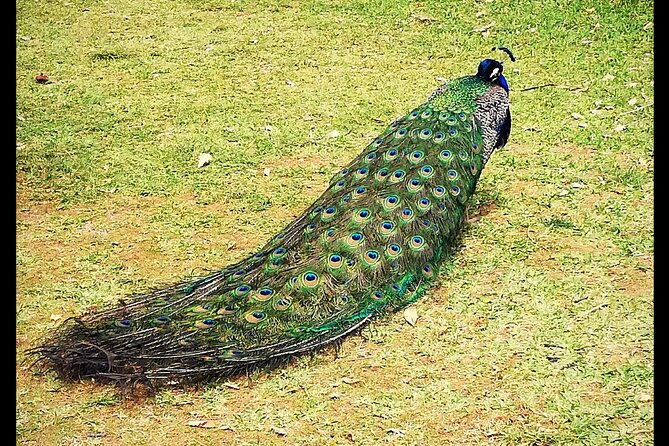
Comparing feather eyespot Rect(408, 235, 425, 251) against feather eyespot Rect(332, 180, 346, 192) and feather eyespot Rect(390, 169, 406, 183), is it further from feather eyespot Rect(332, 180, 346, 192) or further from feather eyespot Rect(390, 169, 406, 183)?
feather eyespot Rect(332, 180, 346, 192)

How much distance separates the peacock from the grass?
137 mm

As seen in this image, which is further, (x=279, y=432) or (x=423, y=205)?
(x=423, y=205)

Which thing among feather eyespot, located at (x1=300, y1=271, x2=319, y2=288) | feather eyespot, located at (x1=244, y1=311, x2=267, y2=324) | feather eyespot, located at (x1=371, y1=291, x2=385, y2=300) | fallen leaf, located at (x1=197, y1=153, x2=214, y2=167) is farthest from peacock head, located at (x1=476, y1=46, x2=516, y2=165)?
fallen leaf, located at (x1=197, y1=153, x2=214, y2=167)

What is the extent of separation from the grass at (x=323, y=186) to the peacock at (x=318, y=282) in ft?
0.45

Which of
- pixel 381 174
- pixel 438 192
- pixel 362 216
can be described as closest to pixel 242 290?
pixel 362 216

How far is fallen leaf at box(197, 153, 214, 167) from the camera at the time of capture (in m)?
6.16

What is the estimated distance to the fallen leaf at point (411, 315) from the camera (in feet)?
14.0

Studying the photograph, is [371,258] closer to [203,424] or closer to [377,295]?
[377,295]

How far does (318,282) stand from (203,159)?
7.87ft

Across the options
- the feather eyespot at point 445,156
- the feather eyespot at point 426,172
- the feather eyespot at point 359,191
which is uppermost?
the feather eyespot at point 445,156

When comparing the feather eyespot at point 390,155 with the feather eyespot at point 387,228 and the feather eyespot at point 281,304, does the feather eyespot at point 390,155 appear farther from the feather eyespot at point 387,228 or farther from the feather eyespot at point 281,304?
the feather eyespot at point 281,304

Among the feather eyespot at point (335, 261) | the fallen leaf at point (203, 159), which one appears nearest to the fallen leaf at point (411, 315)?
the feather eyespot at point (335, 261)

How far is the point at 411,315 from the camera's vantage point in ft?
14.1
